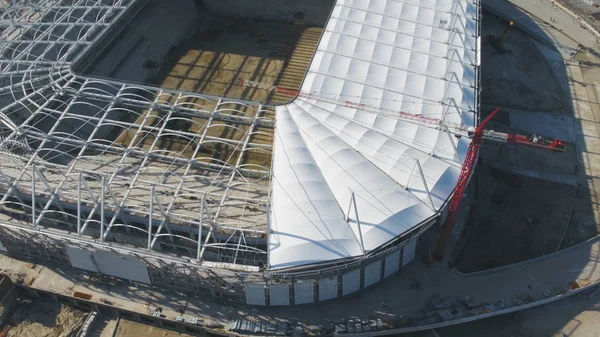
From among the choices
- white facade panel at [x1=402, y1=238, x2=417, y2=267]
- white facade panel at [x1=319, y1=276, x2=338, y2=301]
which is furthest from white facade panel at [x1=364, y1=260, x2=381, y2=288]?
white facade panel at [x1=319, y1=276, x2=338, y2=301]

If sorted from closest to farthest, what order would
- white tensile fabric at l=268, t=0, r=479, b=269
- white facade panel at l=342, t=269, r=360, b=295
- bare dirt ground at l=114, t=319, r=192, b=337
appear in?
white tensile fabric at l=268, t=0, r=479, b=269 < white facade panel at l=342, t=269, r=360, b=295 < bare dirt ground at l=114, t=319, r=192, b=337

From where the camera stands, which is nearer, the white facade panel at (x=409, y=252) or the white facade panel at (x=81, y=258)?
the white facade panel at (x=409, y=252)

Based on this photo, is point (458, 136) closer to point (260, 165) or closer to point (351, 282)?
point (351, 282)

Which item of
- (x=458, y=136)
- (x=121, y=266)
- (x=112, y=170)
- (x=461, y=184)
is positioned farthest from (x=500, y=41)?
(x=121, y=266)

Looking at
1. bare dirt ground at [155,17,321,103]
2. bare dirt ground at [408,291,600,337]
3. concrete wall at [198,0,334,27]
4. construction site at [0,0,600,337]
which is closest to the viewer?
construction site at [0,0,600,337]

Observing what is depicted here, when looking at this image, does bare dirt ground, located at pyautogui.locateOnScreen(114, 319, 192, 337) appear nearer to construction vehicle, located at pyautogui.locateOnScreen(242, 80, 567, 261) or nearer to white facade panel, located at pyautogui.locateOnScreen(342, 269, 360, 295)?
white facade panel, located at pyautogui.locateOnScreen(342, 269, 360, 295)

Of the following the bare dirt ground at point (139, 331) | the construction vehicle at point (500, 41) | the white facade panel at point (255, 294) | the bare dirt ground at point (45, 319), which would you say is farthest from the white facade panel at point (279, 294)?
the construction vehicle at point (500, 41)

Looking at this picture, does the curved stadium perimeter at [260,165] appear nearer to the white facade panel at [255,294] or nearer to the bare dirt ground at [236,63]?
the white facade panel at [255,294]
